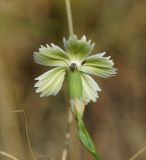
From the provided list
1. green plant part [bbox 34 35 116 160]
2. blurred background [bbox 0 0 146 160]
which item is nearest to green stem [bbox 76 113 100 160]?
green plant part [bbox 34 35 116 160]

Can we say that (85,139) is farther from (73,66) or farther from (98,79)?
(98,79)

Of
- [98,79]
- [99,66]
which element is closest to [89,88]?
[99,66]

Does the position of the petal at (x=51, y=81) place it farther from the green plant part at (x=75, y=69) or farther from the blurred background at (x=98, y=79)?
the blurred background at (x=98, y=79)

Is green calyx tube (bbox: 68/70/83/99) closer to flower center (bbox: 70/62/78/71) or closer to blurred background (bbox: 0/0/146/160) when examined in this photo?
flower center (bbox: 70/62/78/71)

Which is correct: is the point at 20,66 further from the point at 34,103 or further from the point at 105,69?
the point at 105,69

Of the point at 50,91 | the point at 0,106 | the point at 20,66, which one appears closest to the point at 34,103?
the point at 20,66

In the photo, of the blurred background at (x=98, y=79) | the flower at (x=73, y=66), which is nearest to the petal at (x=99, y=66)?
the flower at (x=73, y=66)

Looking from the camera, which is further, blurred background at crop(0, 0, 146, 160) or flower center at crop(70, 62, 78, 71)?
blurred background at crop(0, 0, 146, 160)
